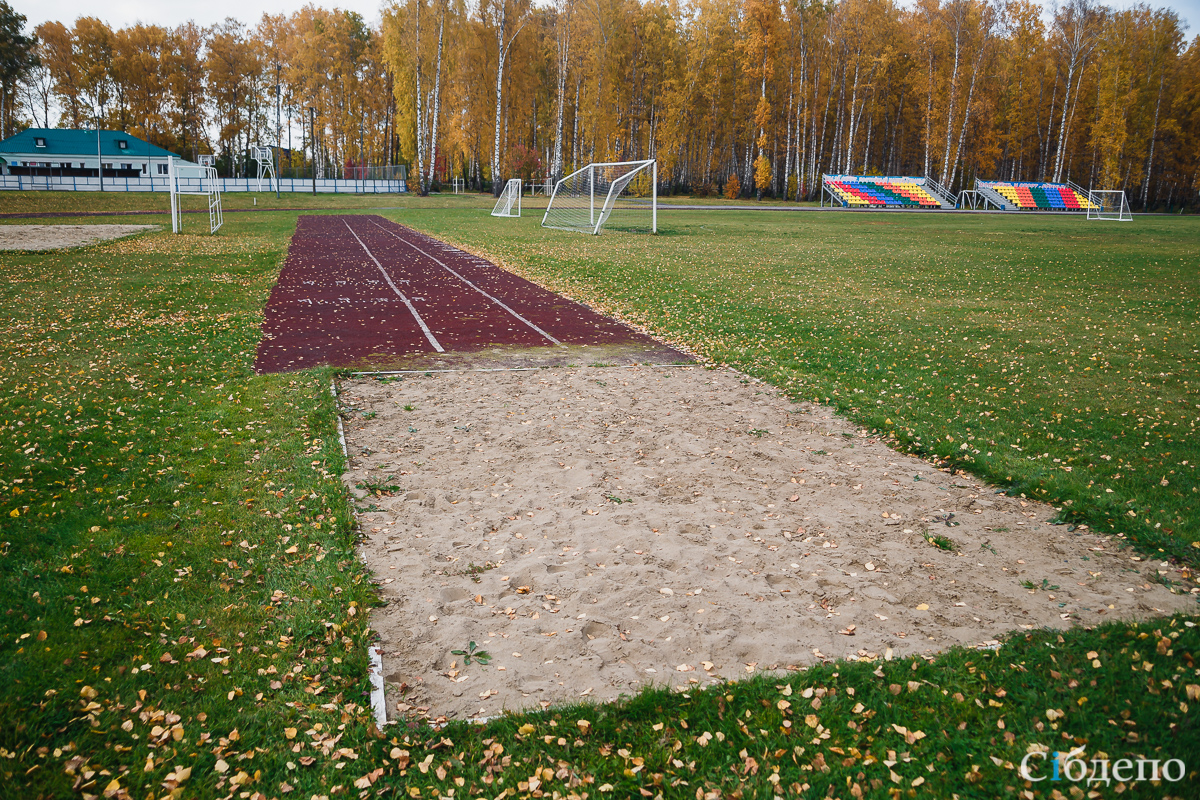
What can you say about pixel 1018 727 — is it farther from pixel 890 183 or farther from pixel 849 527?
pixel 890 183

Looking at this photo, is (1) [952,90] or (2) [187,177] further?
(1) [952,90]

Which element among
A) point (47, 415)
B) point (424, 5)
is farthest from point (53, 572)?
point (424, 5)

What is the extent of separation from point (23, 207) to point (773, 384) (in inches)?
1706

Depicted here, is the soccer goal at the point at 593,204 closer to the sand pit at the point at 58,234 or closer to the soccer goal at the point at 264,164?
the sand pit at the point at 58,234

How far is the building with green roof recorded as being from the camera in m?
59.7

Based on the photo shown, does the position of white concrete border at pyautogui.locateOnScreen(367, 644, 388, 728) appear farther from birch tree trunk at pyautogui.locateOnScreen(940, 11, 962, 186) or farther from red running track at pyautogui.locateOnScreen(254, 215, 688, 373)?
birch tree trunk at pyautogui.locateOnScreen(940, 11, 962, 186)

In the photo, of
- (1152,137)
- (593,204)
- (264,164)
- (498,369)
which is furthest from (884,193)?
(264,164)

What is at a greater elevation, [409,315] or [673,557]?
[409,315]

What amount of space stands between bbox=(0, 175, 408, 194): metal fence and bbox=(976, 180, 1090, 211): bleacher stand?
147ft

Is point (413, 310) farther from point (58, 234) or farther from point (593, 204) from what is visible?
point (58, 234)

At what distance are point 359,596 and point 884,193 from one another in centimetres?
5565

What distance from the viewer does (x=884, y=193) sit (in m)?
52.7

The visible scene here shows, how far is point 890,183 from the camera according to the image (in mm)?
53562

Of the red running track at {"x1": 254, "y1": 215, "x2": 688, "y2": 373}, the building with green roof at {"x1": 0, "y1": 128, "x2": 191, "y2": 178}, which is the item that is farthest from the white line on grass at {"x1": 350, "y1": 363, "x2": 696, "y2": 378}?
the building with green roof at {"x1": 0, "y1": 128, "x2": 191, "y2": 178}
